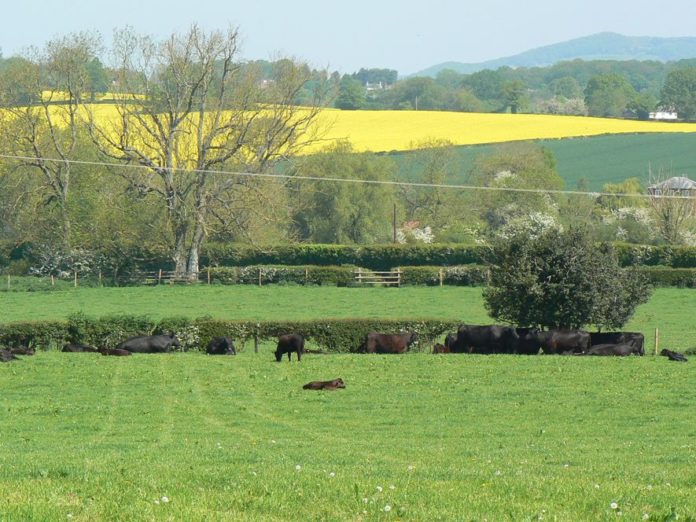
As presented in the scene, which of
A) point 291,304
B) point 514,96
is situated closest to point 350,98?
point 514,96

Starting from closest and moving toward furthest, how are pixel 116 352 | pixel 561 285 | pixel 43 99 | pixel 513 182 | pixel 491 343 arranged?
1. pixel 116 352
2. pixel 491 343
3. pixel 561 285
4. pixel 43 99
5. pixel 513 182

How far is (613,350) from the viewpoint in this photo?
110ft

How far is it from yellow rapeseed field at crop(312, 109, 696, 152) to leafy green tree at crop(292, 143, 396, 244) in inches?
1023

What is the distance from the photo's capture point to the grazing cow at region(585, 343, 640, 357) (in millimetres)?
33562

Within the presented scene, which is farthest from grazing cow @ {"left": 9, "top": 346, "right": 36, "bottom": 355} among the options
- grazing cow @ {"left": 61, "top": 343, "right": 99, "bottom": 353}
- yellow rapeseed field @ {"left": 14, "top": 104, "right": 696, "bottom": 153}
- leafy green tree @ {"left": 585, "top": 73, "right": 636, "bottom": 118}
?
leafy green tree @ {"left": 585, "top": 73, "right": 636, "bottom": 118}

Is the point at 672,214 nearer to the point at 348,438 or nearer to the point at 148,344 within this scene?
the point at 148,344

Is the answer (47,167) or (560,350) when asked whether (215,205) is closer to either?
(47,167)

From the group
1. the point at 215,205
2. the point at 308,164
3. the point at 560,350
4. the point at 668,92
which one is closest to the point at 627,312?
the point at 560,350

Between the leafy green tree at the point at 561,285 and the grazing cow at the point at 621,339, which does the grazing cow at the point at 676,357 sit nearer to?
the grazing cow at the point at 621,339

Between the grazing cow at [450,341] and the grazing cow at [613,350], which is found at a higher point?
the grazing cow at [613,350]

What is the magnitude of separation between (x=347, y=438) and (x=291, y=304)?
113 ft

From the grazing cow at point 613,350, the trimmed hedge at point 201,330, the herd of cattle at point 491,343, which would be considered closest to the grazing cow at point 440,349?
the herd of cattle at point 491,343

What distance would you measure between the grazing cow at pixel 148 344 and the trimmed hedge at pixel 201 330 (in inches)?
29.4

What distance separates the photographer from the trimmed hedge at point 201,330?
115 feet
